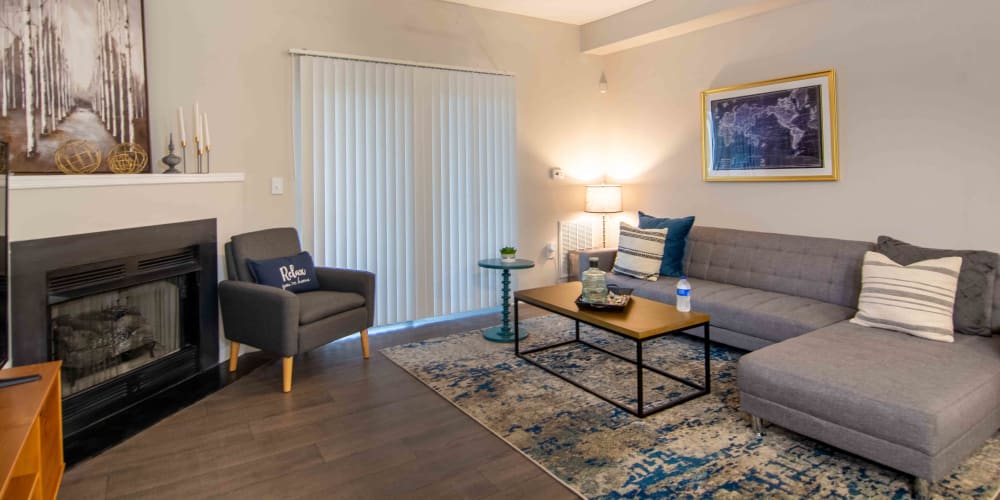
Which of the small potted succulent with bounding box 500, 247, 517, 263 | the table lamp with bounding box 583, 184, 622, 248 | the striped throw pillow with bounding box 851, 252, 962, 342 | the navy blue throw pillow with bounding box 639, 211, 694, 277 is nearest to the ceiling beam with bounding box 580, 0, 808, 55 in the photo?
the table lamp with bounding box 583, 184, 622, 248

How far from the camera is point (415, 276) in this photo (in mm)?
4676

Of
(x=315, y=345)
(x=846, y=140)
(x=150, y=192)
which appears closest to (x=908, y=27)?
(x=846, y=140)

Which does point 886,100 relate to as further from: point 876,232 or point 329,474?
point 329,474

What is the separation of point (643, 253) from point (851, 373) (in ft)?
7.06

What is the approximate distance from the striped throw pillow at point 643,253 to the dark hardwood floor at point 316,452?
1.99m

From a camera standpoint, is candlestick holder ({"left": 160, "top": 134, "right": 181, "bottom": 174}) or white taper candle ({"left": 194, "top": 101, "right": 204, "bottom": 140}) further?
white taper candle ({"left": 194, "top": 101, "right": 204, "bottom": 140})

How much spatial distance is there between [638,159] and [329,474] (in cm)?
411

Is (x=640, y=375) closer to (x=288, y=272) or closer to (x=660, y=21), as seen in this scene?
(x=288, y=272)

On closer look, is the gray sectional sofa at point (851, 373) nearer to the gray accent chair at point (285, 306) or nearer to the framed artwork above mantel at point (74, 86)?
the gray accent chair at point (285, 306)

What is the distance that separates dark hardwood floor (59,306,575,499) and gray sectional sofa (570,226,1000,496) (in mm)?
1115

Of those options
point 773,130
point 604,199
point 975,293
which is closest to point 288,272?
point 604,199

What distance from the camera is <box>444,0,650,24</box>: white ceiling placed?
4.74 meters

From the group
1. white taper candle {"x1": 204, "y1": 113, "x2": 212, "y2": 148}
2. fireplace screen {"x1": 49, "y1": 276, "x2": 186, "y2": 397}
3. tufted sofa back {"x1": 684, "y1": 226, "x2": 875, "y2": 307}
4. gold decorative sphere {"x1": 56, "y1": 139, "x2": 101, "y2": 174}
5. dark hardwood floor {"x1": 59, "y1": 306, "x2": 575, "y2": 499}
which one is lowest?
dark hardwood floor {"x1": 59, "y1": 306, "x2": 575, "y2": 499}

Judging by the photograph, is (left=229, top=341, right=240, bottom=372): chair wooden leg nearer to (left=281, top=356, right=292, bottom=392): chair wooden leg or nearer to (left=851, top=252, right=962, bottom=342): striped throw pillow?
(left=281, top=356, right=292, bottom=392): chair wooden leg
